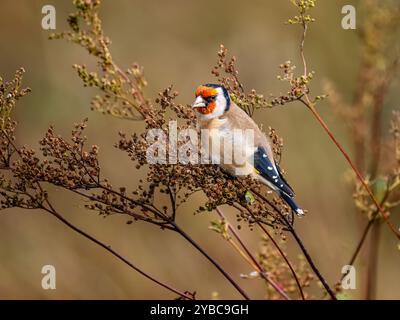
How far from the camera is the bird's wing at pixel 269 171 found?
3020 mm

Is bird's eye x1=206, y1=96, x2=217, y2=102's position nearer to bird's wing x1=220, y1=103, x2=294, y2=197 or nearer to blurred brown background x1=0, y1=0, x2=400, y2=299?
bird's wing x1=220, y1=103, x2=294, y2=197

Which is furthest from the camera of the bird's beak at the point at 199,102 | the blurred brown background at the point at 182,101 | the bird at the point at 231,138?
the blurred brown background at the point at 182,101

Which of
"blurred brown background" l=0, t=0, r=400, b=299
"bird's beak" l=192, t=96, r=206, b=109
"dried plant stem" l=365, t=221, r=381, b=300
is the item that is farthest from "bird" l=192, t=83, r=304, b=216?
"blurred brown background" l=0, t=0, r=400, b=299

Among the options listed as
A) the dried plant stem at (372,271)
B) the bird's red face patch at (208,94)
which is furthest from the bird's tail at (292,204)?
the bird's red face patch at (208,94)

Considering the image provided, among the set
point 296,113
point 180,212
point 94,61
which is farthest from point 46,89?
point 296,113

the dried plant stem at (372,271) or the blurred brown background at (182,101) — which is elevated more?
the blurred brown background at (182,101)

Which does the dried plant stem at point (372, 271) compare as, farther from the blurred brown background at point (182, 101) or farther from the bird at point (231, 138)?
the blurred brown background at point (182, 101)

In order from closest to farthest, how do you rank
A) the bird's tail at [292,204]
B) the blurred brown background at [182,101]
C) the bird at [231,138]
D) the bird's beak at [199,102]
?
the bird's tail at [292,204], the bird at [231,138], the bird's beak at [199,102], the blurred brown background at [182,101]

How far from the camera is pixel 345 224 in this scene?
17.3 ft

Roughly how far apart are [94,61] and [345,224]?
221cm

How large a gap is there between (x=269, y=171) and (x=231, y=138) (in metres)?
0.22

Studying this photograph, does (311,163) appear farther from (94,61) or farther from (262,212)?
(262,212)

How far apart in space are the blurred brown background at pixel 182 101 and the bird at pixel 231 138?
1613mm

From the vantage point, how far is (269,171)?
10.3 feet
